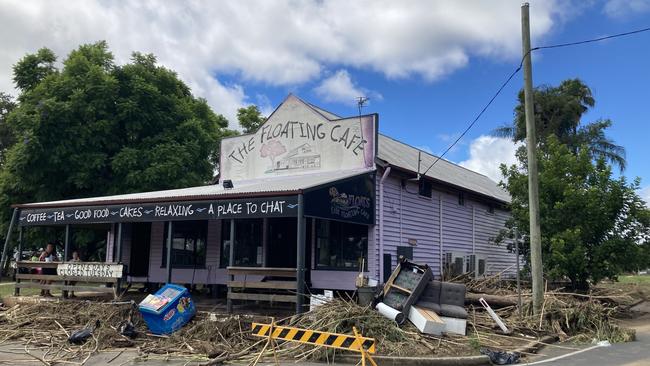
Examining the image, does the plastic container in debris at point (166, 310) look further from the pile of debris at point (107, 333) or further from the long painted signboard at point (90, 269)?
the long painted signboard at point (90, 269)

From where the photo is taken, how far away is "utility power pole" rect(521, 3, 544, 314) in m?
13.5

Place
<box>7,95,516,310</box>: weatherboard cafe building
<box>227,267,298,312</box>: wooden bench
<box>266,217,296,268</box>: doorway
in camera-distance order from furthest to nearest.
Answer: <box>266,217,296,268</box>: doorway, <box>7,95,516,310</box>: weatherboard cafe building, <box>227,267,298,312</box>: wooden bench

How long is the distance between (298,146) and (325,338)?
974 cm

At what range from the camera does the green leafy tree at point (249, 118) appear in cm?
4116

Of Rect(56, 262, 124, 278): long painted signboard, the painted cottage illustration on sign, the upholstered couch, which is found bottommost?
the upholstered couch

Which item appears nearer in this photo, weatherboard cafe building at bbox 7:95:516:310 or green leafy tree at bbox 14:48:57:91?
weatherboard cafe building at bbox 7:95:516:310

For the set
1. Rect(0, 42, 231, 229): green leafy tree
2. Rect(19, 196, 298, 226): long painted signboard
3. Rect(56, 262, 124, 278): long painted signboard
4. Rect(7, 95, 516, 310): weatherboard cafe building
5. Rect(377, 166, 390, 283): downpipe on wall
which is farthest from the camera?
Rect(0, 42, 231, 229): green leafy tree

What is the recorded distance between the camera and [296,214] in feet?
41.4

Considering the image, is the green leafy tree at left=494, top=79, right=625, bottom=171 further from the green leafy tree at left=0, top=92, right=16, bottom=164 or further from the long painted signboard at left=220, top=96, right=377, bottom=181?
the green leafy tree at left=0, top=92, right=16, bottom=164

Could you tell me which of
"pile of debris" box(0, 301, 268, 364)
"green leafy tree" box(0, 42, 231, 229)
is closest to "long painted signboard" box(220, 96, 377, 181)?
"pile of debris" box(0, 301, 268, 364)

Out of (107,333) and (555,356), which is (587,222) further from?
(107,333)

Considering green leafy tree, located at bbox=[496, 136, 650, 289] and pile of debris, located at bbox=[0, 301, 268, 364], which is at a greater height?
green leafy tree, located at bbox=[496, 136, 650, 289]

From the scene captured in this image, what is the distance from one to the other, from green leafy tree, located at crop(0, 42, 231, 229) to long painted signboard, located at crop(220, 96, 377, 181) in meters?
7.95

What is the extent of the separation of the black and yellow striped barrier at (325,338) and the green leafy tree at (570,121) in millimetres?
29723
